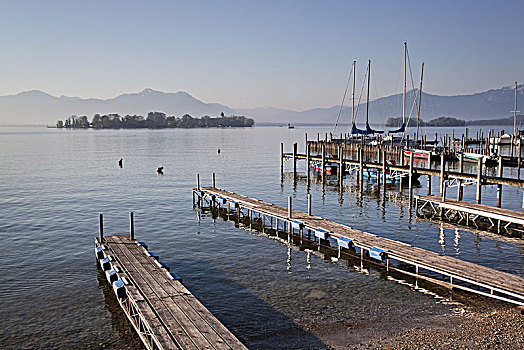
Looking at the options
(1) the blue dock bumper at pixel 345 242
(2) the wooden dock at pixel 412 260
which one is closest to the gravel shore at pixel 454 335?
(2) the wooden dock at pixel 412 260

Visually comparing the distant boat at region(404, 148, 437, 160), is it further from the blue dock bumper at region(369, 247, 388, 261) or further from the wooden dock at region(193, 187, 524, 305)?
the blue dock bumper at region(369, 247, 388, 261)

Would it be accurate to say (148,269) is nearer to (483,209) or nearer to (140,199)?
(483,209)

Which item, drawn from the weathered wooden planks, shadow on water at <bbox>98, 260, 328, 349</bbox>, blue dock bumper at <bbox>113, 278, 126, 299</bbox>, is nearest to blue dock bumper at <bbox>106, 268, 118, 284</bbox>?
the weathered wooden planks

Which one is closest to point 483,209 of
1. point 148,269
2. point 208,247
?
point 208,247

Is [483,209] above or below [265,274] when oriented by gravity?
above

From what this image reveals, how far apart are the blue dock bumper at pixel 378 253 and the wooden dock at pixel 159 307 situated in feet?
31.4

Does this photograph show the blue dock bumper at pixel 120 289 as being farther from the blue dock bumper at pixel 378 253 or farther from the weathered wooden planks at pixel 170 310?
the blue dock bumper at pixel 378 253

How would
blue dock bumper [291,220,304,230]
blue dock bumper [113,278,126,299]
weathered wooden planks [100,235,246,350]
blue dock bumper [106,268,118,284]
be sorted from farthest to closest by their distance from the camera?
1. blue dock bumper [291,220,304,230]
2. blue dock bumper [106,268,118,284]
3. blue dock bumper [113,278,126,299]
4. weathered wooden planks [100,235,246,350]

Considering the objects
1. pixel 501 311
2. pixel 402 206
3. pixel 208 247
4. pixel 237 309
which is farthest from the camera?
pixel 402 206

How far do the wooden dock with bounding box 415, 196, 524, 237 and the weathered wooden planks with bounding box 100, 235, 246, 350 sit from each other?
2035cm

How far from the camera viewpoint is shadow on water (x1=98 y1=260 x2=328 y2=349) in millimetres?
15086

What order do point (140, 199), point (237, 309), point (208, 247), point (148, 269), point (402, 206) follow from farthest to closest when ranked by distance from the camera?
point (140, 199), point (402, 206), point (208, 247), point (148, 269), point (237, 309)

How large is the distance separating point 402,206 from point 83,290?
26478 mm

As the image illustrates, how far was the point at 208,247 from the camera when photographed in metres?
26.4
